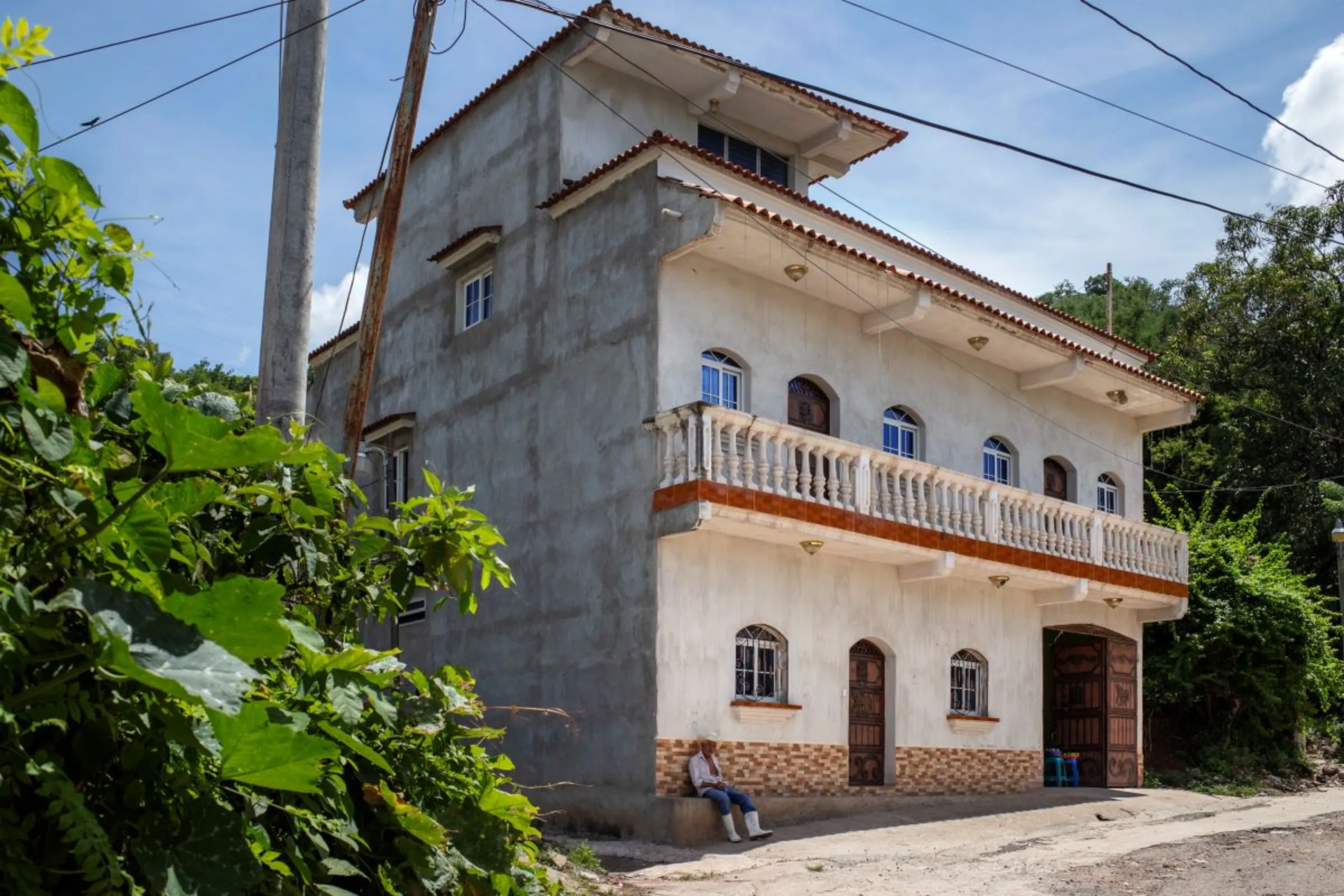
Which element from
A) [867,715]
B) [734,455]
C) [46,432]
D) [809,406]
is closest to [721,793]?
[734,455]

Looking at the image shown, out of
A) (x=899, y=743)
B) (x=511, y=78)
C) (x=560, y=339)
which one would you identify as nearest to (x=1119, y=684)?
(x=899, y=743)

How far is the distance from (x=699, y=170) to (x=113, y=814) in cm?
1490

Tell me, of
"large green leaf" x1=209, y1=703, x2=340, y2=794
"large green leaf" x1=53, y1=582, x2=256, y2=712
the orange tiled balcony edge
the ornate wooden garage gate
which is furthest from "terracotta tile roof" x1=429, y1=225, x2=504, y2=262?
"large green leaf" x1=53, y1=582, x2=256, y2=712

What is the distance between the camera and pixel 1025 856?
13.9 metres

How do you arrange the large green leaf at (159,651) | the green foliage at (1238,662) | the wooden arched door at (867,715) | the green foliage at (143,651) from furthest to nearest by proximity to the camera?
1. the green foliage at (1238,662)
2. the wooden arched door at (867,715)
3. the green foliage at (143,651)
4. the large green leaf at (159,651)

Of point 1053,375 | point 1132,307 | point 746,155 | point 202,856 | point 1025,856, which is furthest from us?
point 1132,307

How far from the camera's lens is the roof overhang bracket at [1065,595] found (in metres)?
20.0

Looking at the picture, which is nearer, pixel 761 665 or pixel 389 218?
pixel 389 218

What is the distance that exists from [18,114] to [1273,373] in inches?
1386

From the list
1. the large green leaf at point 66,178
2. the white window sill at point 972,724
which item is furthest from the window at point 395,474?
the large green leaf at point 66,178

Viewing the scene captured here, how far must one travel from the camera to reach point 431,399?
20.5m

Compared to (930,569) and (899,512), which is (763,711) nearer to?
(899,512)

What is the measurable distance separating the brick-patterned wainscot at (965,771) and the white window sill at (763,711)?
7.62 ft

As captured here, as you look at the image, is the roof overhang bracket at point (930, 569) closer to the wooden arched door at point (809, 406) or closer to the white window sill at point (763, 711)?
the wooden arched door at point (809, 406)
